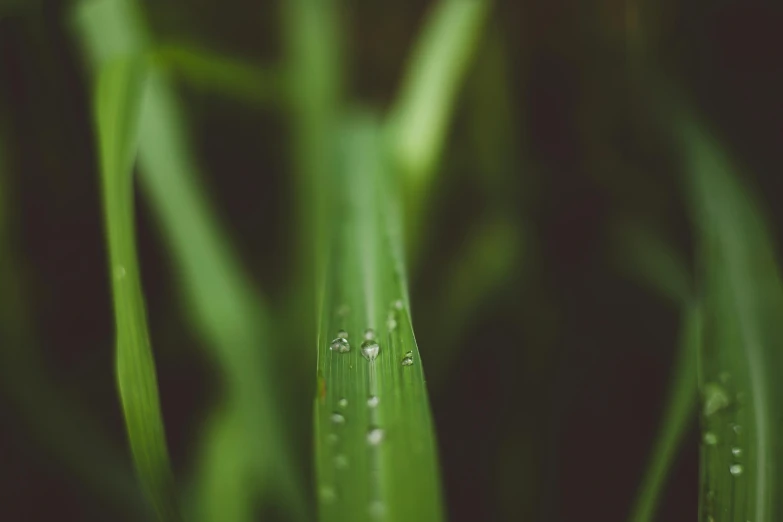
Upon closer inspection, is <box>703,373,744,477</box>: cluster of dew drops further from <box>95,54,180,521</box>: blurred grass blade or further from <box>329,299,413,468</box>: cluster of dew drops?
Result: <box>95,54,180,521</box>: blurred grass blade

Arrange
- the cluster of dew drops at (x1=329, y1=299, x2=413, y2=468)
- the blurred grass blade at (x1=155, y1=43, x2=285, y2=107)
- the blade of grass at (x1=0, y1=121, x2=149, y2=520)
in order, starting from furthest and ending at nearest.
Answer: the blade of grass at (x1=0, y1=121, x2=149, y2=520), the blurred grass blade at (x1=155, y1=43, x2=285, y2=107), the cluster of dew drops at (x1=329, y1=299, x2=413, y2=468)

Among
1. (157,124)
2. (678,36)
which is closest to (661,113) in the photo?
(678,36)

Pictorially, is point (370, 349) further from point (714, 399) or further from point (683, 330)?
point (683, 330)

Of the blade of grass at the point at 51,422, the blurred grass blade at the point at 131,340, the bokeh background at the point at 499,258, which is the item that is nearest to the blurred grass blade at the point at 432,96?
the bokeh background at the point at 499,258

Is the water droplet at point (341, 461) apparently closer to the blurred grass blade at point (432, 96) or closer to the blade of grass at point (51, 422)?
the blurred grass blade at point (432, 96)

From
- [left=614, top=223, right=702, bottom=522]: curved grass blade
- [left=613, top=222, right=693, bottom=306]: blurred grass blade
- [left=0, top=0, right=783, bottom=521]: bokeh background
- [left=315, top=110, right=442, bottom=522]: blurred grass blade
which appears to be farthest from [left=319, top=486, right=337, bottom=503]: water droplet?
[left=613, top=222, right=693, bottom=306]: blurred grass blade

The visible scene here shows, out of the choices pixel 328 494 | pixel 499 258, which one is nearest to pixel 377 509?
pixel 328 494
